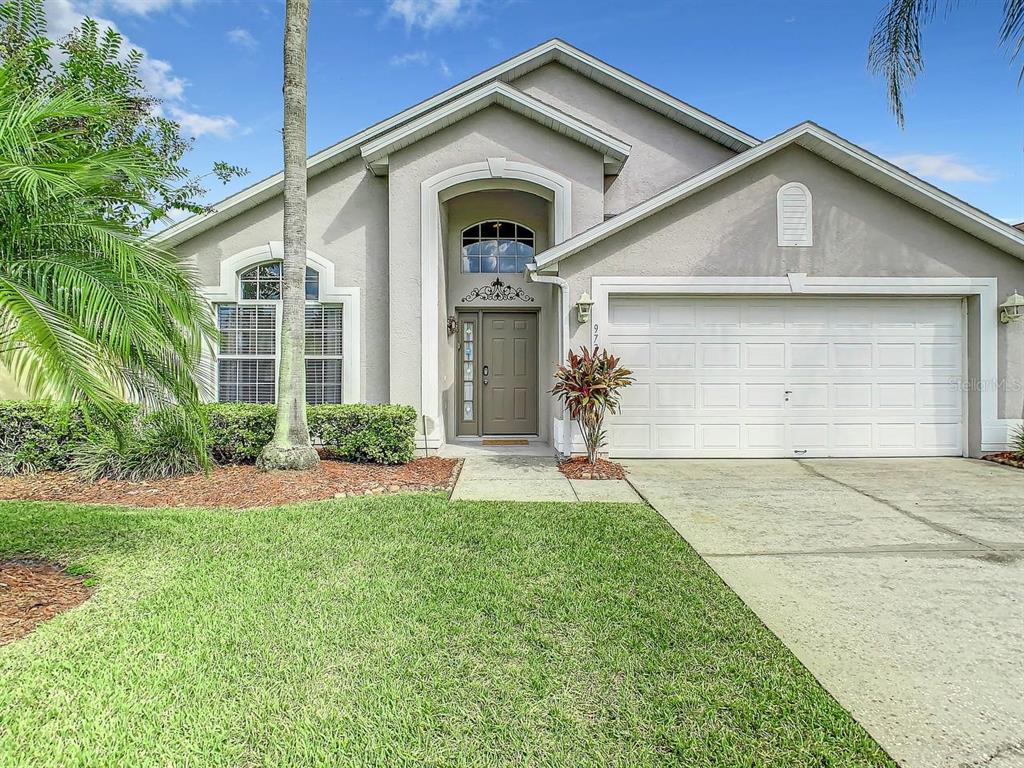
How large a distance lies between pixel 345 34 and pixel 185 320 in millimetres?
8428

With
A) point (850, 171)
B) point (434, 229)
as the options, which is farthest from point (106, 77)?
point (850, 171)

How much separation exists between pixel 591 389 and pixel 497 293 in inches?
154

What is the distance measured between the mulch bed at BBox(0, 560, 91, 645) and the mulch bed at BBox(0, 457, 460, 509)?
1926 mm

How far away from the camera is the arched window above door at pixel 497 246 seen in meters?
10.7

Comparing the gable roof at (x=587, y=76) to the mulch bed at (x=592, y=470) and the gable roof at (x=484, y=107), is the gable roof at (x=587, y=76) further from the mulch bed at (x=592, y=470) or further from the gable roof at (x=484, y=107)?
the mulch bed at (x=592, y=470)

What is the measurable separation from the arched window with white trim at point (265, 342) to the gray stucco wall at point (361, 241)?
1.65 feet

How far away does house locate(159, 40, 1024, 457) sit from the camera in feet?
27.1

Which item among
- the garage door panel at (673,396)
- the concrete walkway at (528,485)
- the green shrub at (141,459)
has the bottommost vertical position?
the concrete walkway at (528,485)

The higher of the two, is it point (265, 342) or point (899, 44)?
point (899, 44)

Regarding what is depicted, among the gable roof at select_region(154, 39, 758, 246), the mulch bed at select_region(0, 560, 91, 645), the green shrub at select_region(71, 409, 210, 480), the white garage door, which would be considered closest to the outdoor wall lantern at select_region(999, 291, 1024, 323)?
Result: the white garage door

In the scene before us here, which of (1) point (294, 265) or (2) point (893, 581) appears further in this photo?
(1) point (294, 265)

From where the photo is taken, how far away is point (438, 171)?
30.0 ft

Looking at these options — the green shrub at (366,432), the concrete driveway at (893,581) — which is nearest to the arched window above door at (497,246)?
the green shrub at (366,432)

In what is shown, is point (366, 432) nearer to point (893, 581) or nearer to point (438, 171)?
point (438, 171)
